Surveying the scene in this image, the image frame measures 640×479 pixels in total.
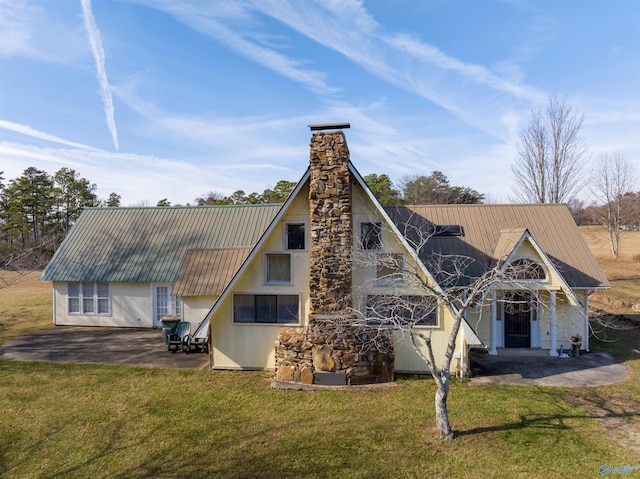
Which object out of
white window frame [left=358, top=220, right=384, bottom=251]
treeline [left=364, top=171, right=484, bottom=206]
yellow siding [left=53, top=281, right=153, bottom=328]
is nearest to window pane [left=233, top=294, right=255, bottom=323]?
white window frame [left=358, top=220, right=384, bottom=251]

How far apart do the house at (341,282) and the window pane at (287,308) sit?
5cm

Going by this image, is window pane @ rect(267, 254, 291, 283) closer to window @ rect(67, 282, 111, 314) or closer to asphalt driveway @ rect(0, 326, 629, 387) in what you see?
asphalt driveway @ rect(0, 326, 629, 387)

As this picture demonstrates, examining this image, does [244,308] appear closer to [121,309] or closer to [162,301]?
[162,301]

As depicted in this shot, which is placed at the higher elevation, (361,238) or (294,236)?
(294,236)

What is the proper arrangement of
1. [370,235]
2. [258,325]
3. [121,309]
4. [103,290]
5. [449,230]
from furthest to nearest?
[103,290]
[121,309]
[449,230]
[258,325]
[370,235]

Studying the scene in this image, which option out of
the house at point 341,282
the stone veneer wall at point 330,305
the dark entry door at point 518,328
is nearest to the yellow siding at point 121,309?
the house at point 341,282

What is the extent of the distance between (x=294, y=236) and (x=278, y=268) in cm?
120

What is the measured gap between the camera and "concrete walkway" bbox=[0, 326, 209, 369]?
42.7 ft

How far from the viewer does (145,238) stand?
19984 millimetres

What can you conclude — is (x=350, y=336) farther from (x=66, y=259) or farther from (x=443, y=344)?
(x=66, y=259)

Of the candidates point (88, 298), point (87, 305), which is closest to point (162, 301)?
point (88, 298)

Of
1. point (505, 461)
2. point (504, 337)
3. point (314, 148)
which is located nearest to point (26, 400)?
point (314, 148)

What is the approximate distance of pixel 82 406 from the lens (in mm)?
9508

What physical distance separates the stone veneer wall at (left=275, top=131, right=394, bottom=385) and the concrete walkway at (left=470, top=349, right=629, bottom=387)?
3394 mm
